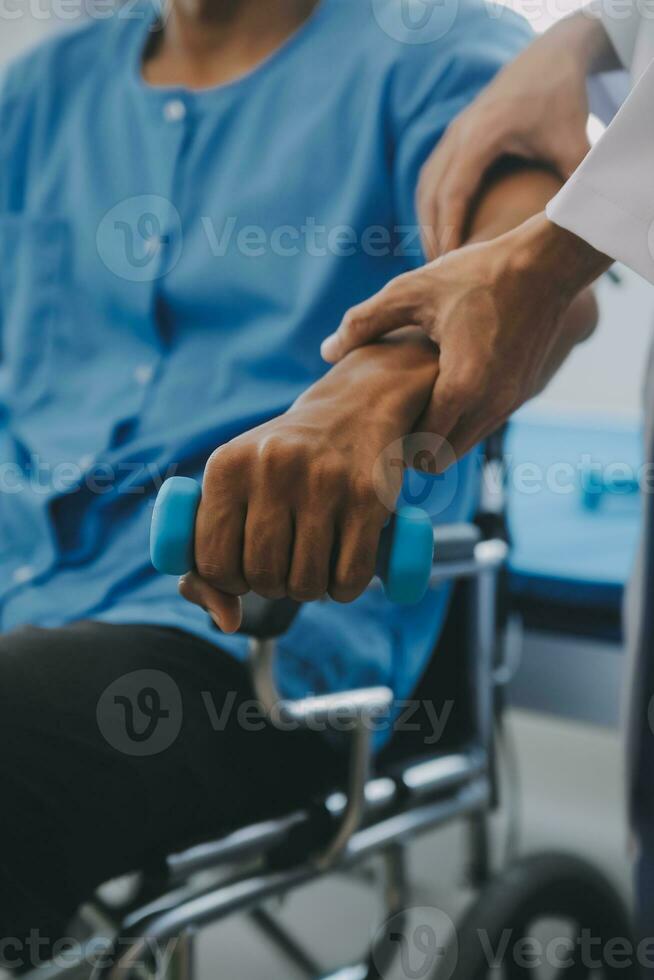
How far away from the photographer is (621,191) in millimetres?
470

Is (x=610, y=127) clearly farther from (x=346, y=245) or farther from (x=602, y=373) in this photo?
(x=602, y=373)

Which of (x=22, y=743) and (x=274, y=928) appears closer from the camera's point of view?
(x=22, y=743)

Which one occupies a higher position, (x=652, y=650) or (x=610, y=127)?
(x=610, y=127)

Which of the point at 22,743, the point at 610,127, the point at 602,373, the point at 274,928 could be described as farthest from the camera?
the point at 602,373

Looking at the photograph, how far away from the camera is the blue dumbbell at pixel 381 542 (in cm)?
42

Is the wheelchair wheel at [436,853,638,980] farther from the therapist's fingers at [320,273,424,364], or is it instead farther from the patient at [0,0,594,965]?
the therapist's fingers at [320,273,424,364]

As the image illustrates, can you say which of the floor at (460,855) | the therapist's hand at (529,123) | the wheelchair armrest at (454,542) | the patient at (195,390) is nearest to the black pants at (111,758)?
the patient at (195,390)

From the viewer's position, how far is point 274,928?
1.32 metres

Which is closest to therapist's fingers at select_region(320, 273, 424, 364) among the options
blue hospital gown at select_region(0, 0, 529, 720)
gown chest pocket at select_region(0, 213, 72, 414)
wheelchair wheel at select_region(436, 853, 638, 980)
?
blue hospital gown at select_region(0, 0, 529, 720)

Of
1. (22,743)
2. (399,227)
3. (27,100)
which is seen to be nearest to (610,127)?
(399,227)

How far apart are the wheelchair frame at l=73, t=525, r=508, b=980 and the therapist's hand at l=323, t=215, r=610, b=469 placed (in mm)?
213

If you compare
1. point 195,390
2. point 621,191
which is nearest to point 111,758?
point 195,390

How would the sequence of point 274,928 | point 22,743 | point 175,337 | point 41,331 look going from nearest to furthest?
point 22,743, point 175,337, point 41,331, point 274,928

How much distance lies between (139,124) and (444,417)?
648mm
